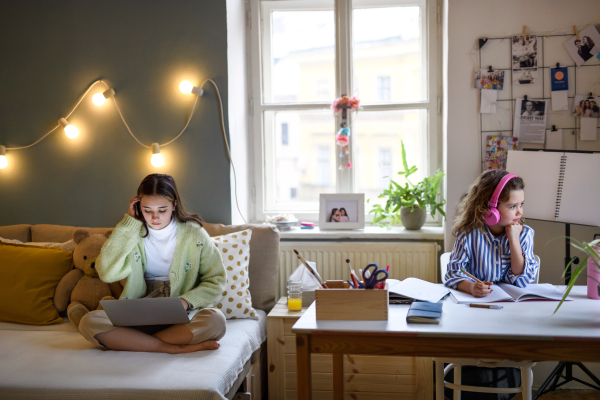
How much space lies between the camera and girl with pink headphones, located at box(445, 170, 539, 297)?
1.82 meters

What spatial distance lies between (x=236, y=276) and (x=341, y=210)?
851 millimetres

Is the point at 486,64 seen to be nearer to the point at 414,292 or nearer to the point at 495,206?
the point at 495,206

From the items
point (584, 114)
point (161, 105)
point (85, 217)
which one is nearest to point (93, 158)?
point (85, 217)

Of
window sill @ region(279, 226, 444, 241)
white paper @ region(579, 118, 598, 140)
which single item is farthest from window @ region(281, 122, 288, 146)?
white paper @ region(579, 118, 598, 140)

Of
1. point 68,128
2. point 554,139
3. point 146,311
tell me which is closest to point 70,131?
point 68,128

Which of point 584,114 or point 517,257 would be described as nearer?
point 517,257

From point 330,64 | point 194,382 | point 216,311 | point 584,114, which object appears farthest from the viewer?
point 330,64

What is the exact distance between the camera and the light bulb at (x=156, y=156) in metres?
2.50

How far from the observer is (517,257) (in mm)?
1815

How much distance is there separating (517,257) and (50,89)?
2.59 m

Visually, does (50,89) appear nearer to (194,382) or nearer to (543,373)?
(194,382)

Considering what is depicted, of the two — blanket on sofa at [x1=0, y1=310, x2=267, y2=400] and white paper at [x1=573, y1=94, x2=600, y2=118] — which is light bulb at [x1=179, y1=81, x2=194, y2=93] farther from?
white paper at [x1=573, y1=94, x2=600, y2=118]

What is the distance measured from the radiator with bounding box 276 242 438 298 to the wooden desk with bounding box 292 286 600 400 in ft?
4.13

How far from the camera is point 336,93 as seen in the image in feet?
9.46
